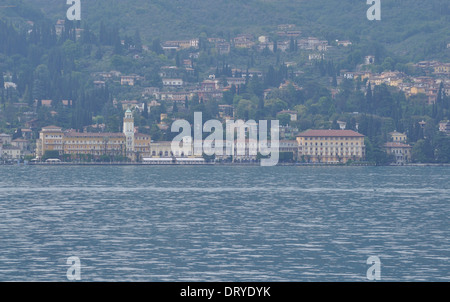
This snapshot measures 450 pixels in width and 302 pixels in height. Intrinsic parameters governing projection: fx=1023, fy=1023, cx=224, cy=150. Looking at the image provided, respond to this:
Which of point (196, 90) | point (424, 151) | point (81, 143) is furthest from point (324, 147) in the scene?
point (196, 90)

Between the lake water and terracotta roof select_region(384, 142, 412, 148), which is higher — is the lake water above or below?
below

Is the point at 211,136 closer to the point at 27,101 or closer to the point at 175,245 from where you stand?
the point at 27,101

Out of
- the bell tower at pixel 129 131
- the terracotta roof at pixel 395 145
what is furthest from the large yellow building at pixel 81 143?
the terracotta roof at pixel 395 145

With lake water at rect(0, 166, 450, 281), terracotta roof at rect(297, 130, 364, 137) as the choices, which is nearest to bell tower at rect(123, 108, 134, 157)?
terracotta roof at rect(297, 130, 364, 137)

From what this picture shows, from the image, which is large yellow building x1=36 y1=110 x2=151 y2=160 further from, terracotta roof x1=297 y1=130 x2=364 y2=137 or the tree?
the tree

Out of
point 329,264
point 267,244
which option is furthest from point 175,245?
point 329,264

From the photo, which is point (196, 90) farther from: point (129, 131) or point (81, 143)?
point (81, 143)

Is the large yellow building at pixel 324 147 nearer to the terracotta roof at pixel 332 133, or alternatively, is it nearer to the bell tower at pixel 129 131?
the terracotta roof at pixel 332 133
